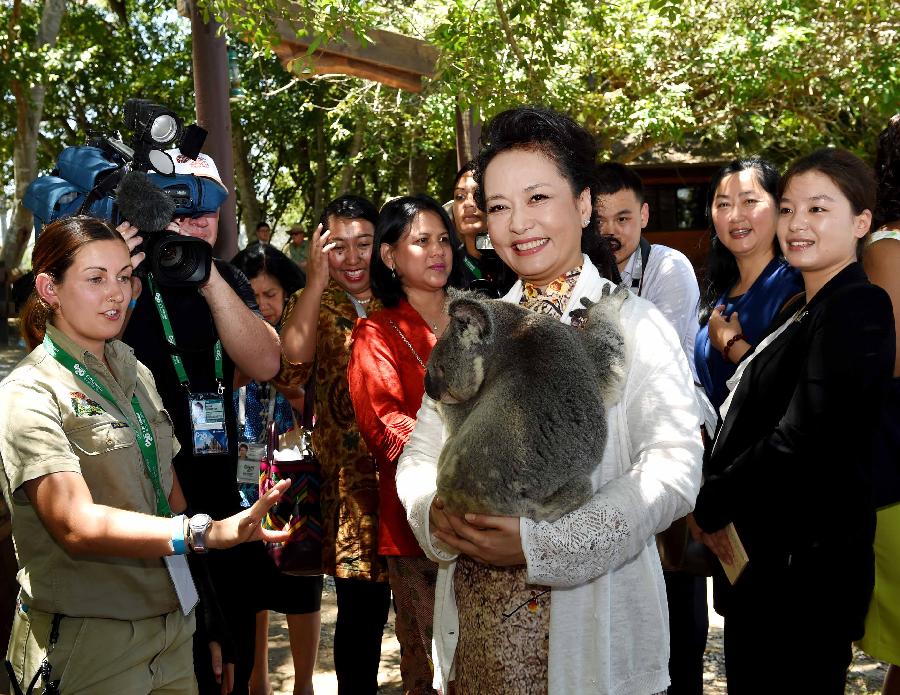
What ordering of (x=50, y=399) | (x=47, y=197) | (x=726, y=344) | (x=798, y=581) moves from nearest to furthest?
(x=50, y=399) → (x=798, y=581) → (x=47, y=197) → (x=726, y=344)

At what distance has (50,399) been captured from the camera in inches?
91.7

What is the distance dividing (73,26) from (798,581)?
729 inches

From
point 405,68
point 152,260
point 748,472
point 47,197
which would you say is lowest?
point 748,472

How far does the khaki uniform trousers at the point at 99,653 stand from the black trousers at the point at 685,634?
6.57 feet

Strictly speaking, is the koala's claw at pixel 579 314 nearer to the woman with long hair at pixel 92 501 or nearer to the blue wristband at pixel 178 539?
the woman with long hair at pixel 92 501

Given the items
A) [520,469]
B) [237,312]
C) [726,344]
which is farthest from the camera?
[726,344]

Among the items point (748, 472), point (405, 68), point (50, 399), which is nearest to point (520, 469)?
point (748, 472)

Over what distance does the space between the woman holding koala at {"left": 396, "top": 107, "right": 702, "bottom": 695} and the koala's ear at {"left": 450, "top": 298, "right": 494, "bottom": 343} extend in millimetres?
63

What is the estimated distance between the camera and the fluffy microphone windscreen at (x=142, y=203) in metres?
2.79

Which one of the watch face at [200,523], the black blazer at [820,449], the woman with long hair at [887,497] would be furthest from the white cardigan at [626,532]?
the woman with long hair at [887,497]

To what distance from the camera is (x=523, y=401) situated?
180 cm

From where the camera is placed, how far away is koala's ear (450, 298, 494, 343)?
1.86m

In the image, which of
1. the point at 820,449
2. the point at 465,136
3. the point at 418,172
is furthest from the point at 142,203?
the point at 418,172

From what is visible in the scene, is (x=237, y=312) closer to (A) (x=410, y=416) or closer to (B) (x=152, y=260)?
(B) (x=152, y=260)
